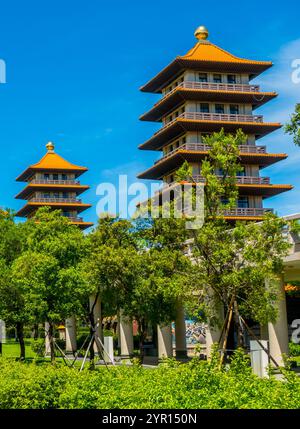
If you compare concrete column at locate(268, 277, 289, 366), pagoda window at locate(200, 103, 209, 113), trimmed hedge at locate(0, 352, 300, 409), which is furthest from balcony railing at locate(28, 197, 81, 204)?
trimmed hedge at locate(0, 352, 300, 409)

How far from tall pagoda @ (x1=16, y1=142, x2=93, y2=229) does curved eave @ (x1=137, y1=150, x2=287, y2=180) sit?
23.1 metres

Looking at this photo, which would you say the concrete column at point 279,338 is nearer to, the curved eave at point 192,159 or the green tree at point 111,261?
the green tree at point 111,261

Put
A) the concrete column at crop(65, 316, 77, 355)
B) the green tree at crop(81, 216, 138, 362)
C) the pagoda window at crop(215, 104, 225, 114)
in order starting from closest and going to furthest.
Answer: the green tree at crop(81, 216, 138, 362)
the concrete column at crop(65, 316, 77, 355)
the pagoda window at crop(215, 104, 225, 114)

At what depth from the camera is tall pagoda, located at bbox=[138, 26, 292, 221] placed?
5519 cm

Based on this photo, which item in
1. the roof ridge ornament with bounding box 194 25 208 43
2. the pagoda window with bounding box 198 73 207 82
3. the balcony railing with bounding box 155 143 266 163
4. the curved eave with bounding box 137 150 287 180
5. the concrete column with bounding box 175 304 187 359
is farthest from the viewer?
the roof ridge ornament with bounding box 194 25 208 43

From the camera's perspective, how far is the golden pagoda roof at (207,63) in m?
55.8

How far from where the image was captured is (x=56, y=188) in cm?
8238

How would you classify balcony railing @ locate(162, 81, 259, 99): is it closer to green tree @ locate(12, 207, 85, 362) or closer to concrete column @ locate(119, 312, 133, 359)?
concrete column @ locate(119, 312, 133, 359)

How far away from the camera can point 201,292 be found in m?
21.5
